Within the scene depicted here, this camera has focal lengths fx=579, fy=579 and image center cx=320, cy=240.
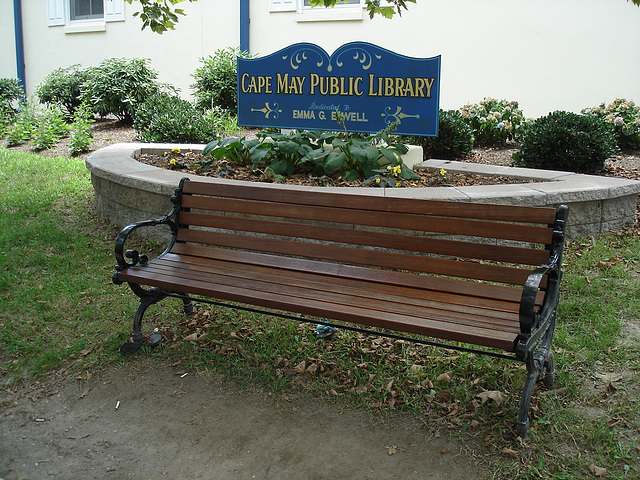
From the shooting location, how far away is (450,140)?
21.4 ft

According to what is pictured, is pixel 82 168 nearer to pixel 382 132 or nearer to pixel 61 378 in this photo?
pixel 382 132

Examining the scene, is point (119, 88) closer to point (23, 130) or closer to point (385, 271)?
point (23, 130)

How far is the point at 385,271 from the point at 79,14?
12.5 metres

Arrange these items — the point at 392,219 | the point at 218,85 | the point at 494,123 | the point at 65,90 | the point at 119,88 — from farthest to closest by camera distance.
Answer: the point at 65,90
the point at 119,88
the point at 218,85
the point at 494,123
the point at 392,219

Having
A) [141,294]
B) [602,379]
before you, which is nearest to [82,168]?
[141,294]

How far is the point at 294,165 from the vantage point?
544cm

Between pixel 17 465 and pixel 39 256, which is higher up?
pixel 39 256

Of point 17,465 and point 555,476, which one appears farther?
point 17,465

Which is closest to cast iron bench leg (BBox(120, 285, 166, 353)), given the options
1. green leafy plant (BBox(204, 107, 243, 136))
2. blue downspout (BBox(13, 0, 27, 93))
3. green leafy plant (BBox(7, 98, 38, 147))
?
green leafy plant (BBox(204, 107, 243, 136))

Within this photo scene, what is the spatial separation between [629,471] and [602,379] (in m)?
0.68

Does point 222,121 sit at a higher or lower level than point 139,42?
lower

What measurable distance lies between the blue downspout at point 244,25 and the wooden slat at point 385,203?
740 cm

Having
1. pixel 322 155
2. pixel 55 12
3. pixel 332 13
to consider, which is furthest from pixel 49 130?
pixel 322 155

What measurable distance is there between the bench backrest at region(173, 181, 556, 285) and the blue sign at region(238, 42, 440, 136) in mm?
1842
